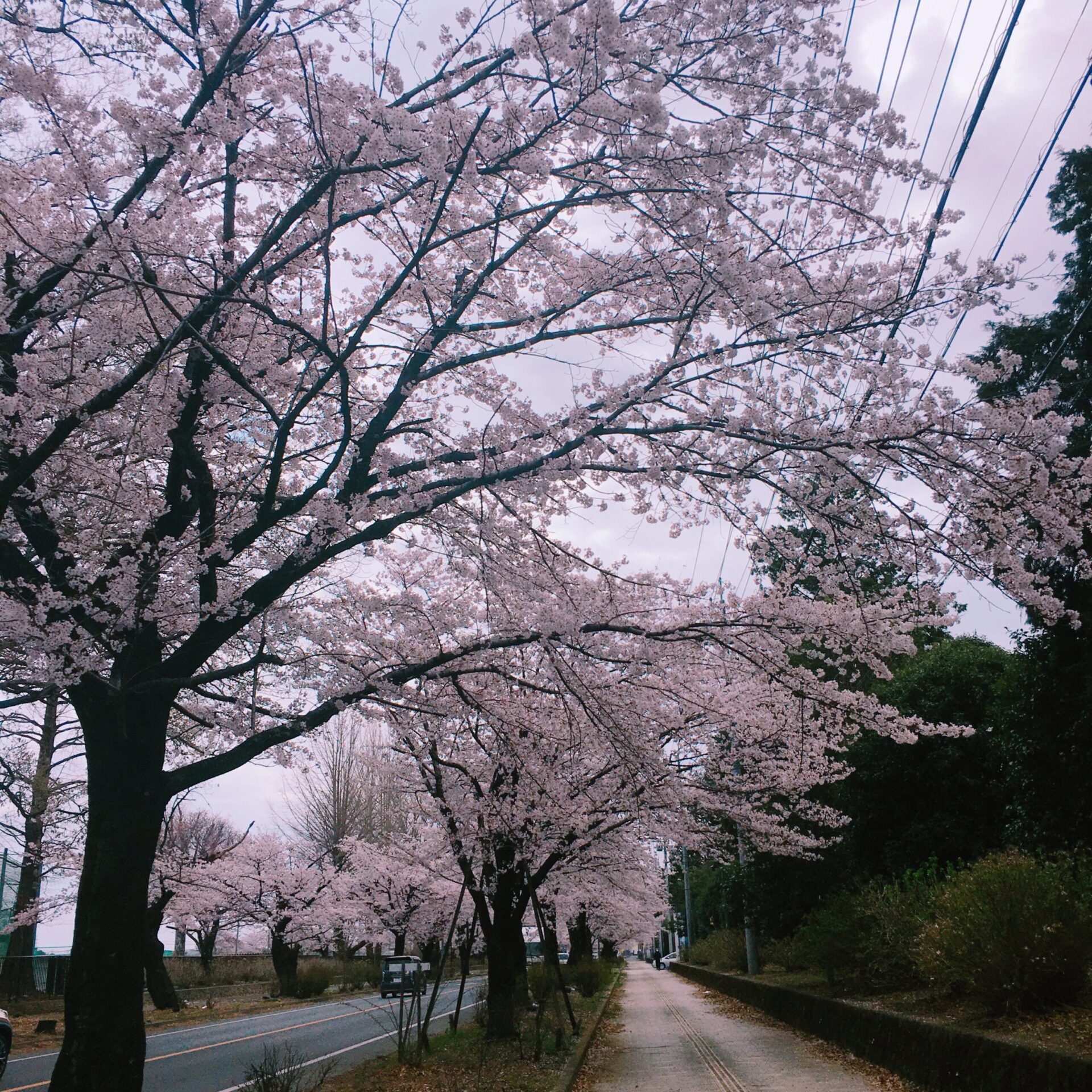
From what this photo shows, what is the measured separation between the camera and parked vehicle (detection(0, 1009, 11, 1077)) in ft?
42.4

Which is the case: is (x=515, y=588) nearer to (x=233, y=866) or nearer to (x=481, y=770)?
(x=481, y=770)

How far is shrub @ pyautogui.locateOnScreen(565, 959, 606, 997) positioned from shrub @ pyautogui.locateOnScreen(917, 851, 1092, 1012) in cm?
1722

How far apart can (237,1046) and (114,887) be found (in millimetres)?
13706

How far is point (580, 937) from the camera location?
33.8 m

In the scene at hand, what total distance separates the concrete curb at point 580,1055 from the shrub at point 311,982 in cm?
1677

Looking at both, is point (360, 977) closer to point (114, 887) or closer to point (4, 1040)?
point (4, 1040)

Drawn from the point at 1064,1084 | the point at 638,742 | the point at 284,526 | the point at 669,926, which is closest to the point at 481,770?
the point at 638,742

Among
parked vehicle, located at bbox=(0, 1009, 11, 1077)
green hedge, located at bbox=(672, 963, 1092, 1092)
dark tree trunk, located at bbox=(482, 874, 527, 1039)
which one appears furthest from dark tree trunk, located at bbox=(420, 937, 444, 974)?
green hedge, located at bbox=(672, 963, 1092, 1092)

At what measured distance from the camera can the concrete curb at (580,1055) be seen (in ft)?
31.0

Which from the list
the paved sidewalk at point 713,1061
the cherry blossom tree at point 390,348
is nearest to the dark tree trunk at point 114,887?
the cherry blossom tree at point 390,348

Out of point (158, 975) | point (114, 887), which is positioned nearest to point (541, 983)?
point (158, 975)

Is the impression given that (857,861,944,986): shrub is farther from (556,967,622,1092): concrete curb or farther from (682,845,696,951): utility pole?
(682,845,696,951): utility pole

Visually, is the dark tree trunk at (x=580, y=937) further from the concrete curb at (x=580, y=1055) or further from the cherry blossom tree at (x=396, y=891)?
the concrete curb at (x=580, y=1055)

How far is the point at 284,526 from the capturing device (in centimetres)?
873
